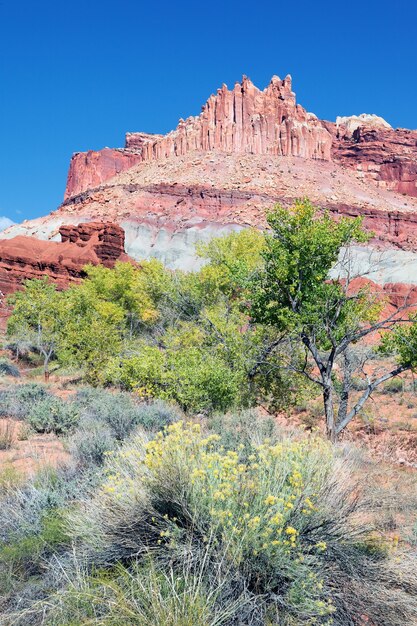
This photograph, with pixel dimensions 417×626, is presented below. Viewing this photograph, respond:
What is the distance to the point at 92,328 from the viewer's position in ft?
63.1

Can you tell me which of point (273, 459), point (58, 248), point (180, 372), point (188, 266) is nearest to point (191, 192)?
point (188, 266)

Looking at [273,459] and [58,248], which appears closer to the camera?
[273,459]

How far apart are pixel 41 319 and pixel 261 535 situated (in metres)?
26.7

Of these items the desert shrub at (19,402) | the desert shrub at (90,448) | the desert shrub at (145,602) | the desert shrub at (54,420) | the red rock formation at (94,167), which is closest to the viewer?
the desert shrub at (145,602)

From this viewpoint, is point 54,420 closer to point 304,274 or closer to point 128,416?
point 128,416

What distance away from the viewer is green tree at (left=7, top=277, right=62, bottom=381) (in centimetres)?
2589

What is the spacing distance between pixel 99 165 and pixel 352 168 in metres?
70.1

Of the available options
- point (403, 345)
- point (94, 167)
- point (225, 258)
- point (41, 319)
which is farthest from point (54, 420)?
point (94, 167)

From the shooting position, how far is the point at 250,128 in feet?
327

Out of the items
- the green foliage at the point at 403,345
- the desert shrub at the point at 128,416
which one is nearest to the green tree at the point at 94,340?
the desert shrub at the point at 128,416

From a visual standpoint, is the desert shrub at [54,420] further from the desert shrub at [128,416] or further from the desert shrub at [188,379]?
the desert shrub at [188,379]

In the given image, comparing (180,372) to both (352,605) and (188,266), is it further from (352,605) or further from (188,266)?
(188,266)

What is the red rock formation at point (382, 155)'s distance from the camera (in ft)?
373

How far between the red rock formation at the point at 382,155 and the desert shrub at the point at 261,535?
117 m
